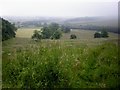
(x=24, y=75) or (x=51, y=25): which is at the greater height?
(x=51, y=25)

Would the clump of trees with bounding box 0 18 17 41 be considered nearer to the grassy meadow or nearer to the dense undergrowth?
the grassy meadow

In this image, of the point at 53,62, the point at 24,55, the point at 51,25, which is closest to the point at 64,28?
the point at 51,25

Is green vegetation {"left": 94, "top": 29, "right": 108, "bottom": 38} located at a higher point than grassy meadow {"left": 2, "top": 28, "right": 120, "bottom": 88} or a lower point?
higher

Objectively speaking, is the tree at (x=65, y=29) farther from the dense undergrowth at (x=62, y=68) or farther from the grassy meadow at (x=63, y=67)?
the dense undergrowth at (x=62, y=68)

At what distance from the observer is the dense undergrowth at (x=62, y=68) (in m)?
9.14

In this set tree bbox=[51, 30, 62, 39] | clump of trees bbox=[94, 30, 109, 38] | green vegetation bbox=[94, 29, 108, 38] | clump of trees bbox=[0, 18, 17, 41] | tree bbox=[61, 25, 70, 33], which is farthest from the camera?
clump of trees bbox=[0, 18, 17, 41]

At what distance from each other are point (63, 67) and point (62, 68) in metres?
0.12

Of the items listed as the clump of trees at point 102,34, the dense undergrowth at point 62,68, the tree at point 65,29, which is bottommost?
the dense undergrowth at point 62,68

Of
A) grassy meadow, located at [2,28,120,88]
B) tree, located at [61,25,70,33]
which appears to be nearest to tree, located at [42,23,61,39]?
tree, located at [61,25,70,33]

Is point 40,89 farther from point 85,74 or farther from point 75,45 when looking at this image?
point 75,45

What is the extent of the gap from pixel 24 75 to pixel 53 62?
1.03 m

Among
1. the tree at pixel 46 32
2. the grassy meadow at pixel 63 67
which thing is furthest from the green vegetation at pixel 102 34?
the tree at pixel 46 32

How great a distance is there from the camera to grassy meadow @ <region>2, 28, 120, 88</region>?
30.0 feet

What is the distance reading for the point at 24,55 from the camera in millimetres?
10609
